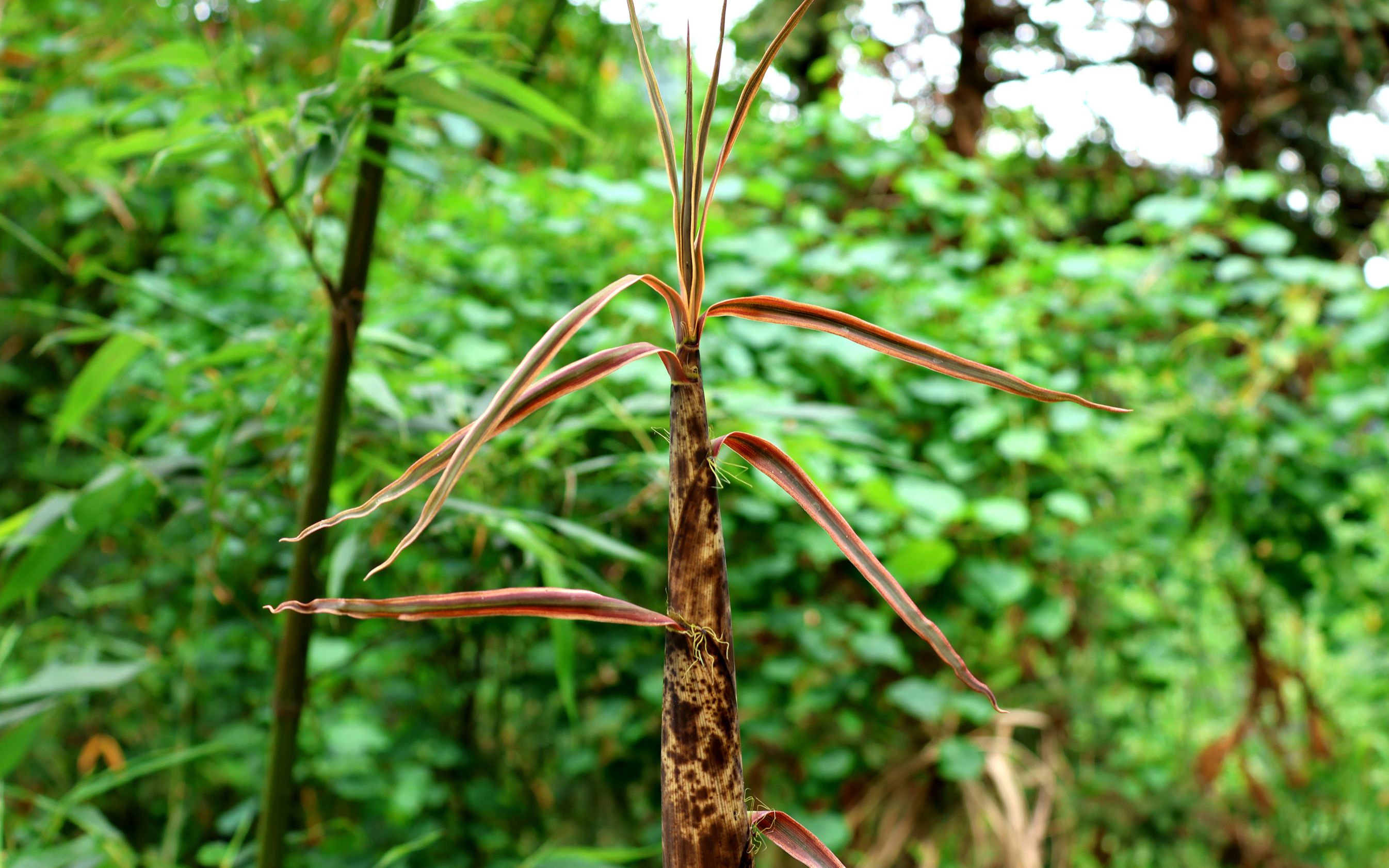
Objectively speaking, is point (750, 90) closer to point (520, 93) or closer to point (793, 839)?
point (793, 839)

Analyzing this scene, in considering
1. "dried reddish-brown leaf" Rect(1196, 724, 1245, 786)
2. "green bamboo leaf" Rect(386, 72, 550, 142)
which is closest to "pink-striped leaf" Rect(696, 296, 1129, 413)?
"green bamboo leaf" Rect(386, 72, 550, 142)

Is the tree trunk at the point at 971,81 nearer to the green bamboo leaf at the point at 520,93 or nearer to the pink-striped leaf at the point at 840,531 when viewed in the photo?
the green bamboo leaf at the point at 520,93

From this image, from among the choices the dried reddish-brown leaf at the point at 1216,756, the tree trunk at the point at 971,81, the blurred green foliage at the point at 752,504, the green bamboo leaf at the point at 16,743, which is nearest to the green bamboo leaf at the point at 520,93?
the blurred green foliage at the point at 752,504

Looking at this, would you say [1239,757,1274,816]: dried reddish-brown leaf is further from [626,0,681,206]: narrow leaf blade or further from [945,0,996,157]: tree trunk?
[626,0,681,206]: narrow leaf blade

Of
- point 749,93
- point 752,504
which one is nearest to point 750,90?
point 749,93

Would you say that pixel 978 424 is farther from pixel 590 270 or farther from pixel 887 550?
pixel 590 270

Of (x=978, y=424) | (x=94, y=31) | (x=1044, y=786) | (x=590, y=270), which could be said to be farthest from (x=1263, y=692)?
(x=94, y=31)
